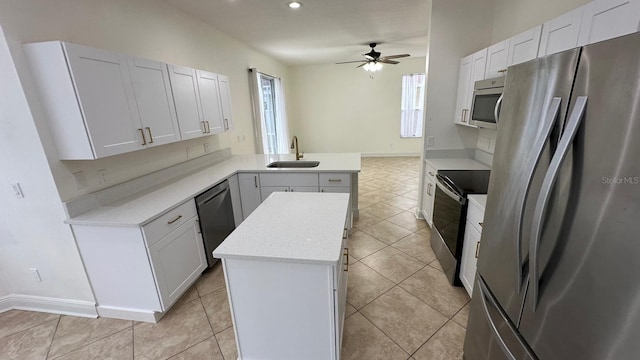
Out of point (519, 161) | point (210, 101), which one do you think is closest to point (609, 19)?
point (519, 161)

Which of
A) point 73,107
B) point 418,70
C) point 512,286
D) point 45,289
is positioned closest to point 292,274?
point 512,286

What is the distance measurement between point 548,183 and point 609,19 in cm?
114

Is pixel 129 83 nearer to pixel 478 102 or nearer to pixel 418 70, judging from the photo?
pixel 478 102

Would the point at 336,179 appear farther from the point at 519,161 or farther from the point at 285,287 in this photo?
the point at 519,161

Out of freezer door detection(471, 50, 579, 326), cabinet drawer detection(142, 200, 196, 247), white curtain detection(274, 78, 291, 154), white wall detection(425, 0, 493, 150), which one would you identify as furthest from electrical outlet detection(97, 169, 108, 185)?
white curtain detection(274, 78, 291, 154)

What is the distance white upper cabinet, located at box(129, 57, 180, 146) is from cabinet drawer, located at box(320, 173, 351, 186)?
1.56 meters

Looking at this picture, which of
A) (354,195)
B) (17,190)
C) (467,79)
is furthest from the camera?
(354,195)

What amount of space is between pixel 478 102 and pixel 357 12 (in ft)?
5.96

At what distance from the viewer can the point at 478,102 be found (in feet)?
8.07

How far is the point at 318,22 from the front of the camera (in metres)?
3.46

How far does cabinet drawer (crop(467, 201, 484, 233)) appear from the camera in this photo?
185cm

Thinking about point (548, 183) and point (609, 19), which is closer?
point (548, 183)

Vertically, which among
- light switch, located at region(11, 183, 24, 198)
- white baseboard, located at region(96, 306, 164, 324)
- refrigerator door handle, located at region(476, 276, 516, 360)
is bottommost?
white baseboard, located at region(96, 306, 164, 324)

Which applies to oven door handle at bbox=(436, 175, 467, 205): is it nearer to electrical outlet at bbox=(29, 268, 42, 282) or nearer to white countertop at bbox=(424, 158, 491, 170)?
white countertop at bbox=(424, 158, 491, 170)
